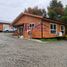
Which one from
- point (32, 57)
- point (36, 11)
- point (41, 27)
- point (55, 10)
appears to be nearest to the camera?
point (32, 57)

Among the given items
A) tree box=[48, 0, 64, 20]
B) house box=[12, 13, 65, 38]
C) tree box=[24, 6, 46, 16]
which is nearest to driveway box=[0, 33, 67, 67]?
house box=[12, 13, 65, 38]

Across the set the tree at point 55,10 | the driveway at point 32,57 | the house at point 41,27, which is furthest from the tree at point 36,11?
the driveway at point 32,57

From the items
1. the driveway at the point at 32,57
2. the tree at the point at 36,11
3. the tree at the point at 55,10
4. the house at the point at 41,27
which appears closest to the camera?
the driveway at the point at 32,57

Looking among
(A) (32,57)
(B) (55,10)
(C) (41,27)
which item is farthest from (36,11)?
(A) (32,57)

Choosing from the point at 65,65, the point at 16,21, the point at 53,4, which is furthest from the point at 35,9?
the point at 65,65

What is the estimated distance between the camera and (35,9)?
53375mm

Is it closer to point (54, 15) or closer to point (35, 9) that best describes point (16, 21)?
point (54, 15)

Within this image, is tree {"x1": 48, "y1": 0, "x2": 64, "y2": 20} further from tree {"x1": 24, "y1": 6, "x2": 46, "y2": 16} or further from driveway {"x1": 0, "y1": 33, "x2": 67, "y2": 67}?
driveway {"x1": 0, "y1": 33, "x2": 67, "y2": 67}

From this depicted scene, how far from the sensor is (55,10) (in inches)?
1799

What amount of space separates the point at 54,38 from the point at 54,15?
39.2 ft

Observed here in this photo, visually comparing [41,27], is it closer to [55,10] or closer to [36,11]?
[55,10]

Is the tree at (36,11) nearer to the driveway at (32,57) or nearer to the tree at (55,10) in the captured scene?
the tree at (55,10)

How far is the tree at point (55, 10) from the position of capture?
144 feet

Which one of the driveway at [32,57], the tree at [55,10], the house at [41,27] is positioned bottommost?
the driveway at [32,57]
